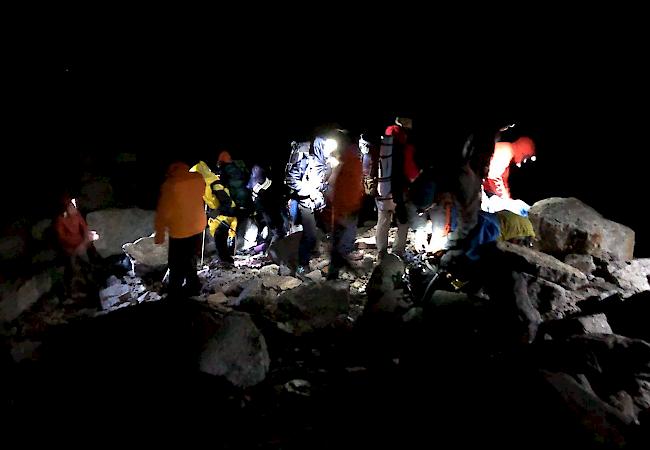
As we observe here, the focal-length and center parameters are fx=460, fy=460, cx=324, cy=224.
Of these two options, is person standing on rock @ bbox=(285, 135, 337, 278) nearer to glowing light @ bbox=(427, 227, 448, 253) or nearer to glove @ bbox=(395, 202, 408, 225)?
glove @ bbox=(395, 202, 408, 225)

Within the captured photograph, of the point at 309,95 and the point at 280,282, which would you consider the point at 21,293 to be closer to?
the point at 280,282

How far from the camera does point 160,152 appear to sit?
16.7m

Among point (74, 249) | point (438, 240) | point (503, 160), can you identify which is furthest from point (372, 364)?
point (74, 249)

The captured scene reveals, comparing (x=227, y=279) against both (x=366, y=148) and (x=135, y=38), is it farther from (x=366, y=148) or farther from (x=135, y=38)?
(x=135, y=38)

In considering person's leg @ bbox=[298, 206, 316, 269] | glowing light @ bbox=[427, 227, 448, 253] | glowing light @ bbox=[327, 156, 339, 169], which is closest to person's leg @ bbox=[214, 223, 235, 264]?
person's leg @ bbox=[298, 206, 316, 269]

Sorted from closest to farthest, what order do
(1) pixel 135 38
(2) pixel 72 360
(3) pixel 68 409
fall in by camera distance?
(3) pixel 68 409, (2) pixel 72 360, (1) pixel 135 38

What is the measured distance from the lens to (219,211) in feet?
24.9

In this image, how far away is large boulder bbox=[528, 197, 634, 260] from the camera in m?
6.46

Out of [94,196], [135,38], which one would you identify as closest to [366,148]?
[94,196]

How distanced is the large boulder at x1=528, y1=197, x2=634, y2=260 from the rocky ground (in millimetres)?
264

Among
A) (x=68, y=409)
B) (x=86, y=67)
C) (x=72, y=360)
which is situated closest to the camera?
(x=68, y=409)

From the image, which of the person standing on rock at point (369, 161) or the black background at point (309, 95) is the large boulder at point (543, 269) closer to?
the person standing on rock at point (369, 161)

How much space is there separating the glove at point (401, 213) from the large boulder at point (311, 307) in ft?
5.21

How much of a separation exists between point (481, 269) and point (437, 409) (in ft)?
7.54
